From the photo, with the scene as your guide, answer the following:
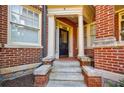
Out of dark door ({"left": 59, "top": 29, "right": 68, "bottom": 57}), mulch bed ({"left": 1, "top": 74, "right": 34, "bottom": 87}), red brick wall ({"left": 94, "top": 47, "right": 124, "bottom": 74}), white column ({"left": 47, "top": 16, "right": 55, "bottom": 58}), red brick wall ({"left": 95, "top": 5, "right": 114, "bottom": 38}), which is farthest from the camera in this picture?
dark door ({"left": 59, "top": 29, "right": 68, "bottom": 57})

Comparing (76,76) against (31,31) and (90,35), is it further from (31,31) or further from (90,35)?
(90,35)

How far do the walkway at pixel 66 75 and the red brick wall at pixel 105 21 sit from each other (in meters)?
1.53

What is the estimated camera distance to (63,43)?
9961 millimetres

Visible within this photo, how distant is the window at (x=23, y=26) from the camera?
17.5 feet

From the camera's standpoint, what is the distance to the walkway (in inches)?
194

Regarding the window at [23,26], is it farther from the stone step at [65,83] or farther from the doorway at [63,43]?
the doorway at [63,43]

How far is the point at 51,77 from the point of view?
17.7 feet

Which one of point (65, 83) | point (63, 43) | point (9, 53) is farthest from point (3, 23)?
point (63, 43)

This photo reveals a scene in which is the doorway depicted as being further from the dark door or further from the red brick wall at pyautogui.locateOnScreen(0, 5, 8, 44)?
the red brick wall at pyautogui.locateOnScreen(0, 5, 8, 44)

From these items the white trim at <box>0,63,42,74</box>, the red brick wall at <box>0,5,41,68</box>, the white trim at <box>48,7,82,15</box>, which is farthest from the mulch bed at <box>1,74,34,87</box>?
the white trim at <box>48,7,82,15</box>

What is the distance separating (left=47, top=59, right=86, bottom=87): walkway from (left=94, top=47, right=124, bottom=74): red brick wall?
2.80 ft

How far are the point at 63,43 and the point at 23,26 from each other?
14.3ft
